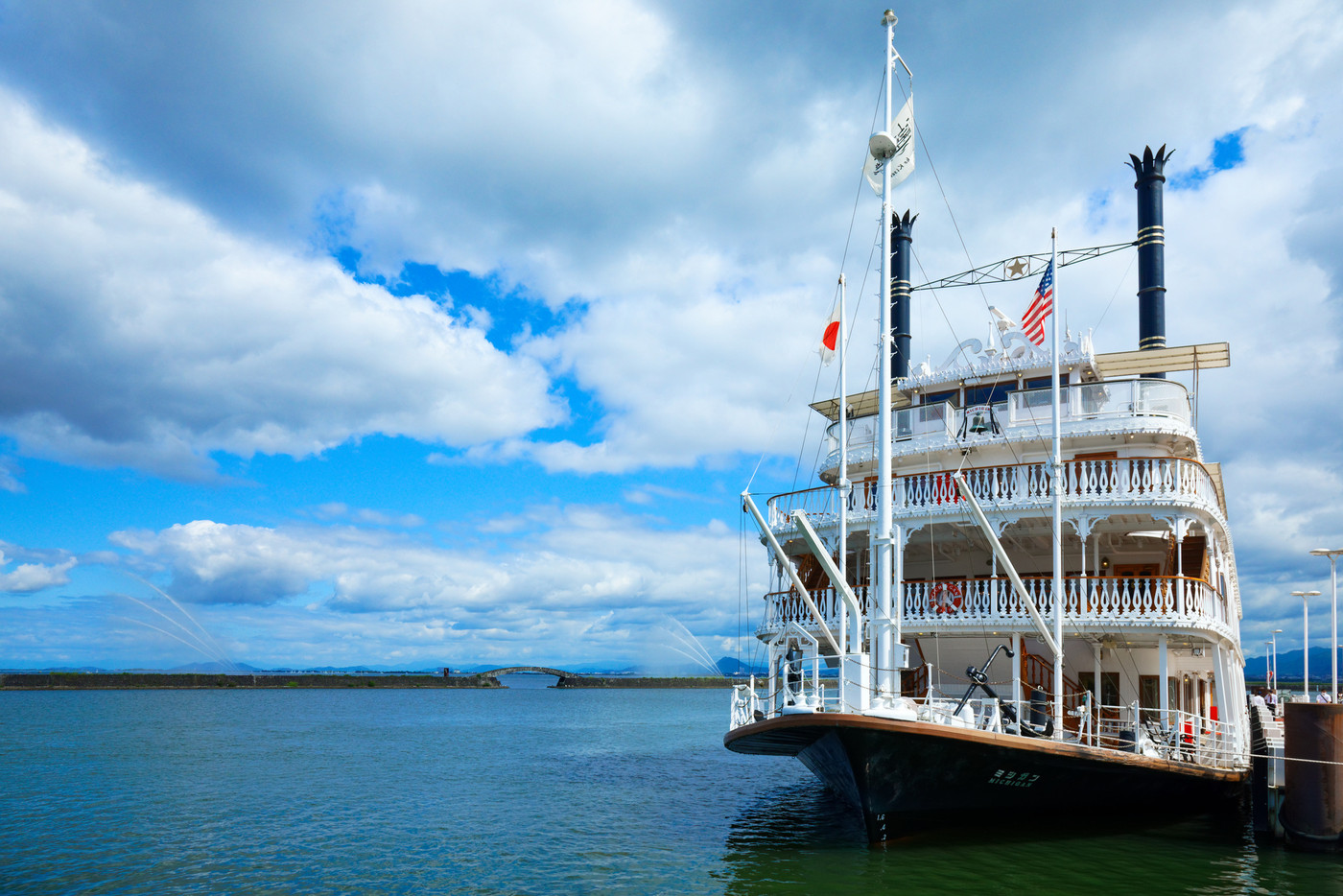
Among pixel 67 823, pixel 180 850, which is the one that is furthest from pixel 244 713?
pixel 180 850

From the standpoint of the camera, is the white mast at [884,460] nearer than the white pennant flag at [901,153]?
Yes

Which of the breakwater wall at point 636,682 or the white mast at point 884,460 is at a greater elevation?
the white mast at point 884,460

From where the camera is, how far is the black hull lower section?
49.9 feet

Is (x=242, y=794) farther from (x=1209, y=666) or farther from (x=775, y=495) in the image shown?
(x=1209, y=666)

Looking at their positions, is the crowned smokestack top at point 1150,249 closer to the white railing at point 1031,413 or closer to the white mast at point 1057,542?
the white railing at point 1031,413

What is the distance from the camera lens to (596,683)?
157250mm

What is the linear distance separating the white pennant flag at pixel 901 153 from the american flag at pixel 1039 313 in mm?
5482

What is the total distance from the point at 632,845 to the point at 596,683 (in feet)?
469

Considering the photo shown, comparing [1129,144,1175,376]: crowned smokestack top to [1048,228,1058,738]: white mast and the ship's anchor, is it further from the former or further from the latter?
the ship's anchor

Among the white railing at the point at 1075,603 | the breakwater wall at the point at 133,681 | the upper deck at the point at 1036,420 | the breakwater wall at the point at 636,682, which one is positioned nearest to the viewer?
the white railing at the point at 1075,603

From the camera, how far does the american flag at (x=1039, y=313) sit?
74.6 feet

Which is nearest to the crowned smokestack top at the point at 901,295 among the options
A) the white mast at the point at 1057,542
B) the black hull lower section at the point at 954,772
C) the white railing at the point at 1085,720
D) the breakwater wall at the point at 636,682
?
the white mast at the point at 1057,542

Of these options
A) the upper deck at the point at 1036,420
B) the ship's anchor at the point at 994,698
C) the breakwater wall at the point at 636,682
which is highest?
the upper deck at the point at 1036,420

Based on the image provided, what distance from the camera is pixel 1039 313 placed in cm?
2330
